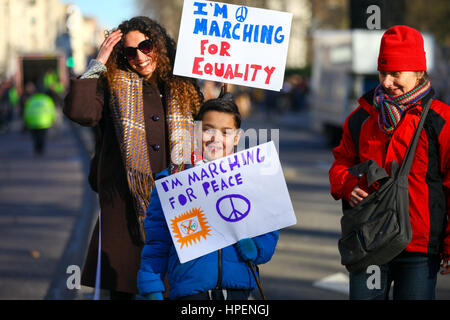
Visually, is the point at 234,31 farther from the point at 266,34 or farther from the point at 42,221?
the point at 42,221

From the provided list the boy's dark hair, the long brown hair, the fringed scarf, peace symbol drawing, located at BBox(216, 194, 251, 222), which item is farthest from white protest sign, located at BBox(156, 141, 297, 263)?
the long brown hair

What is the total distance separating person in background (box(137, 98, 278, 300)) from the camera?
296cm

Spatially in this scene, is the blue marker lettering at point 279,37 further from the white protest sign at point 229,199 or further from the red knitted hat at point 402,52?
the white protest sign at point 229,199

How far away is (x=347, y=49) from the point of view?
62.4 feet

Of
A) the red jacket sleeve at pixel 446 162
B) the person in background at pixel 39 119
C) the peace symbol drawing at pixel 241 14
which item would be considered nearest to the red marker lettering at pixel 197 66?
the peace symbol drawing at pixel 241 14

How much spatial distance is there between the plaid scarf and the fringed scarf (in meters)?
0.84

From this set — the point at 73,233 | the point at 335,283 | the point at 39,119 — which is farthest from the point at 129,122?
the point at 39,119

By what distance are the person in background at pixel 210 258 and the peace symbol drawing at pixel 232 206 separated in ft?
0.37

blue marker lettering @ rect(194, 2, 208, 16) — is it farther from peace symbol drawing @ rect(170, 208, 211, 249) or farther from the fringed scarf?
peace symbol drawing @ rect(170, 208, 211, 249)

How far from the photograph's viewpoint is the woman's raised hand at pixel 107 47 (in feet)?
11.2
